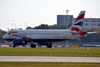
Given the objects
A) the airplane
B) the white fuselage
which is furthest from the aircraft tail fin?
the white fuselage

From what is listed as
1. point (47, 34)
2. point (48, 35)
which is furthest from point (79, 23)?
point (47, 34)

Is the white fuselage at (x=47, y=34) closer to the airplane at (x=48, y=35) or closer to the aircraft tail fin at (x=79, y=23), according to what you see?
the airplane at (x=48, y=35)

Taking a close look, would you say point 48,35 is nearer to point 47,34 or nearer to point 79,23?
point 47,34

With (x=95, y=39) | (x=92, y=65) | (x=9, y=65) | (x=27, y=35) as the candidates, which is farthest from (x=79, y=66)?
(x=95, y=39)

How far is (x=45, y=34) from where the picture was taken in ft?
203

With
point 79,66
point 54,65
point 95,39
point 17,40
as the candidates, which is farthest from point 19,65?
point 95,39

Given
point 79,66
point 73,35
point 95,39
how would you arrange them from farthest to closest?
1. point 95,39
2. point 73,35
3. point 79,66

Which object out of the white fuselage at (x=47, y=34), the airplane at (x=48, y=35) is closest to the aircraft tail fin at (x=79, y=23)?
the airplane at (x=48, y=35)

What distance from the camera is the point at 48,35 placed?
6156 centimetres

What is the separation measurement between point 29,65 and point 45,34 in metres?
40.9

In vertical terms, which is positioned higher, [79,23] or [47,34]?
[79,23]

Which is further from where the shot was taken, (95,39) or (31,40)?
(95,39)

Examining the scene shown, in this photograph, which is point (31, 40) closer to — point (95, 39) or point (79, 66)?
point (79, 66)

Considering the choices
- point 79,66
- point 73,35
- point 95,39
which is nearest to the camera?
point 79,66
